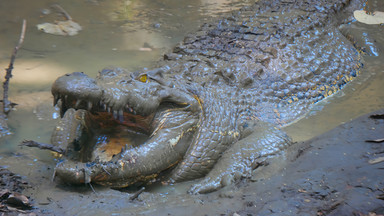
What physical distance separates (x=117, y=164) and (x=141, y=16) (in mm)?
5151

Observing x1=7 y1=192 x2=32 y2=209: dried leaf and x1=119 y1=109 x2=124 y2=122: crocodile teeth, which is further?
x1=119 y1=109 x2=124 y2=122: crocodile teeth

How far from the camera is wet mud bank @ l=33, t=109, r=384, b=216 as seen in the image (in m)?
2.29

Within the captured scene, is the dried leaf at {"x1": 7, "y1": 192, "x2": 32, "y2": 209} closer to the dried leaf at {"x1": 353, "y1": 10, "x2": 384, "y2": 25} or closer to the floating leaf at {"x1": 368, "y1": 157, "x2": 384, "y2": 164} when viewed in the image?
the floating leaf at {"x1": 368, "y1": 157, "x2": 384, "y2": 164}

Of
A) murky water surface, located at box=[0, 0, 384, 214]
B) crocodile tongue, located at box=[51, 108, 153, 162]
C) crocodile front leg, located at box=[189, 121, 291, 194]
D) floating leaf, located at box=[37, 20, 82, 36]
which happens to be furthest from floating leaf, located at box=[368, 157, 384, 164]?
floating leaf, located at box=[37, 20, 82, 36]

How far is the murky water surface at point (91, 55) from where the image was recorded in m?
3.70

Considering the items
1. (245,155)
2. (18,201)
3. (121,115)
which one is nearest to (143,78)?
(121,115)

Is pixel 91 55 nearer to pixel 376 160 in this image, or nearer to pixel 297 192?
pixel 297 192

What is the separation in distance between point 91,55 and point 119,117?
2857 mm

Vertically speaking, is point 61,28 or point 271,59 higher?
point 271,59

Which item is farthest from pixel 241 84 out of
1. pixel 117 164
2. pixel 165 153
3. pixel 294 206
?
pixel 294 206

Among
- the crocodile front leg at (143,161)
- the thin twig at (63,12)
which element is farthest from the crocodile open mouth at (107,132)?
the thin twig at (63,12)

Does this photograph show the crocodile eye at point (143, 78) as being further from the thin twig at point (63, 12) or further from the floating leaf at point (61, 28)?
the thin twig at point (63, 12)

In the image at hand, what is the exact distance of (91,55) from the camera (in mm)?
5758

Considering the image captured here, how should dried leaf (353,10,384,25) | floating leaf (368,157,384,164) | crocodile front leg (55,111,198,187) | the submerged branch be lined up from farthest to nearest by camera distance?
dried leaf (353,10,384,25), the submerged branch, crocodile front leg (55,111,198,187), floating leaf (368,157,384,164)
